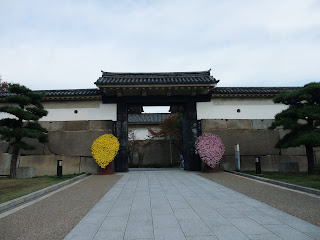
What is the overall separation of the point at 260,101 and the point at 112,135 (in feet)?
30.1

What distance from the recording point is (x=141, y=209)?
504 centimetres

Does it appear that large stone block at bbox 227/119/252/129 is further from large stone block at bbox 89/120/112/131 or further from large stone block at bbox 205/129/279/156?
large stone block at bbox 89/120/112/131

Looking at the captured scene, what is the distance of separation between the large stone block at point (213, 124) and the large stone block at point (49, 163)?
757 cm

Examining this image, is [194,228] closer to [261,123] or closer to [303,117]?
[303,117]

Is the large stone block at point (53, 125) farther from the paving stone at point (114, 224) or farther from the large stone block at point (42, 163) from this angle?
the paving stone at point (114, 224)

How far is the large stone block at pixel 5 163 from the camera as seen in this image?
1242cm

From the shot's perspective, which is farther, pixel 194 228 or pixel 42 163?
pixel 42 163

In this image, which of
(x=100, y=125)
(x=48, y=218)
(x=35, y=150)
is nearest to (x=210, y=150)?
(x=100, y=125)

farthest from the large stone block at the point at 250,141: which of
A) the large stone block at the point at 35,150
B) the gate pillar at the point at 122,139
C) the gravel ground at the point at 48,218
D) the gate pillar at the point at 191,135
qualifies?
the large stone block at the point at 35,150

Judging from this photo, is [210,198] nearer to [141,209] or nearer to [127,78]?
[141,209]

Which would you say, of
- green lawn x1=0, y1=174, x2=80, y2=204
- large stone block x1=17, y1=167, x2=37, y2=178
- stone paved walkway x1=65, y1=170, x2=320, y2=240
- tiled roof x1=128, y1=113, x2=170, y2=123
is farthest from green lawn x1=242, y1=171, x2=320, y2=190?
tiled roof x1=128, y1=113, x2=170, y2=123

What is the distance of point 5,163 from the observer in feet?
41.2

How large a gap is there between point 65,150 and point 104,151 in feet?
9.21

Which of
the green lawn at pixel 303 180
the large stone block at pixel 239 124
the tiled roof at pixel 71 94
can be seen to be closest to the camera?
the green lawn at pixel 303 180
